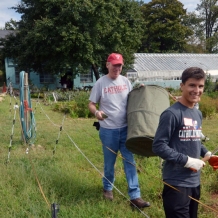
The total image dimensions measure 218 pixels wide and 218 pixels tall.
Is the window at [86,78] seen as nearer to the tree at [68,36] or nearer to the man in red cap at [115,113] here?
the tree at [68,36]

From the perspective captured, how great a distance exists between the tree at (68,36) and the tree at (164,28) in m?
15.6

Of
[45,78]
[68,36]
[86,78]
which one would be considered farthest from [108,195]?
[45,78]

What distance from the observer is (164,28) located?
1444 inches

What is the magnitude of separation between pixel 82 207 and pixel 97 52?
17633 millimetres

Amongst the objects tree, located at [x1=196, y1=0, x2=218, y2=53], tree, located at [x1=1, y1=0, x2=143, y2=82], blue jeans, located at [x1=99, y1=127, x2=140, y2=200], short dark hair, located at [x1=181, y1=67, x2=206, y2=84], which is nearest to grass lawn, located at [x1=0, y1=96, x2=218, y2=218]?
blue jeans, located at [x1=99, y1=127, x2=140, y2=200]

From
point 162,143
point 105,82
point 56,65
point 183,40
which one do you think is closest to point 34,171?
point 105,82

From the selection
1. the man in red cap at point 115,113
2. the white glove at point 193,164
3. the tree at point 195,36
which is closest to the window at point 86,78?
the tree at point 195,36

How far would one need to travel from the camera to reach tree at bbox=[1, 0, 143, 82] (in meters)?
18.5

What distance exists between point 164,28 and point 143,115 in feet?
116

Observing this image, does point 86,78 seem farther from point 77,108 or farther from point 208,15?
point 208,15

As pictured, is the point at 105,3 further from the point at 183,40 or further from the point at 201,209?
the point at 183,40

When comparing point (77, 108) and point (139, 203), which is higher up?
point (77, 108)

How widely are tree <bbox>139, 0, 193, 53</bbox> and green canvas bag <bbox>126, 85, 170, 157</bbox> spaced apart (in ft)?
110

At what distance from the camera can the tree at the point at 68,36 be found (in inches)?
727
